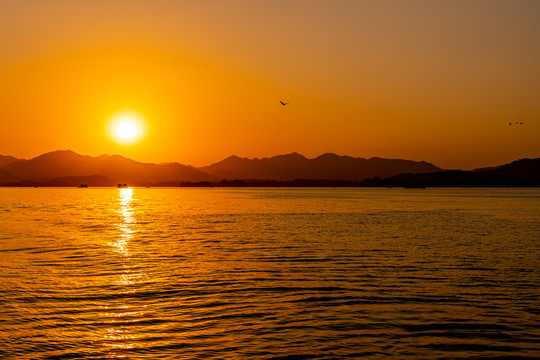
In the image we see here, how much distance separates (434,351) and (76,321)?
531 inches

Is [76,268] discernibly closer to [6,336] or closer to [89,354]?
[6,336]

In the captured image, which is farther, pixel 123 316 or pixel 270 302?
pixel 270 302

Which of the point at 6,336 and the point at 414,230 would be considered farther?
the point at 414,230

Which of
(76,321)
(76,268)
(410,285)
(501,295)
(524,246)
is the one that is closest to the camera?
(76,321)

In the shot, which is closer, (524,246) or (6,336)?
(6,336)

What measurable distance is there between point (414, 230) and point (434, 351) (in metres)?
49.9

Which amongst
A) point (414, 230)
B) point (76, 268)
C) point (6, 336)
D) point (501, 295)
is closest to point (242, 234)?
point (414, 230)

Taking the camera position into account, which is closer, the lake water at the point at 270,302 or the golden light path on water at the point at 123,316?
the lake water at the point at 270,302

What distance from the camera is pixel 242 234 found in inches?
2402

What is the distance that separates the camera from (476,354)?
17391 mm

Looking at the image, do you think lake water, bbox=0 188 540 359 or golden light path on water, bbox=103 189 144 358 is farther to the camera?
golden light path on water, bbox=103 189 144 358

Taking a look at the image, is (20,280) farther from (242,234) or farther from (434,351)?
(242,234)

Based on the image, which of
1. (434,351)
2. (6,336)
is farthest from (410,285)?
(6,336)

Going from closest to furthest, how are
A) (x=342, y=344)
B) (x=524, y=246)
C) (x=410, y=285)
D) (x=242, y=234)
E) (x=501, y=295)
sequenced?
1. (x=342, y=344)
2. (x=501, y=295)
3. (x=410, y=285)
4. (x=524, y=246)
5. (x=242, y=234)
